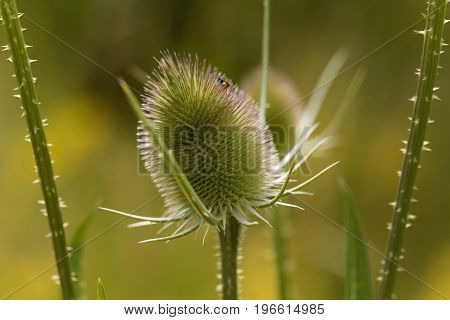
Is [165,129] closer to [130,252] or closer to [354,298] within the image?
[354,298]

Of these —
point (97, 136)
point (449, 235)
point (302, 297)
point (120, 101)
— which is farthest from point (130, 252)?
point (449, 235)

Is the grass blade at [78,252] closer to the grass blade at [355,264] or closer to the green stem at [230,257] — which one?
the green stem at [230,257]

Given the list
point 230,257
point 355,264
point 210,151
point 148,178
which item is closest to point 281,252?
point 355,264

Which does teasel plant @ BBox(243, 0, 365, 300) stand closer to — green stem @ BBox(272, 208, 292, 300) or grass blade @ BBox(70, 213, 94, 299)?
green stem @ BBox(272, 208, 292, 300)

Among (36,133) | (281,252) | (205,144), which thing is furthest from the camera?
(281,252)

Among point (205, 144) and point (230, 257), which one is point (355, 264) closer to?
point (230, 257)
